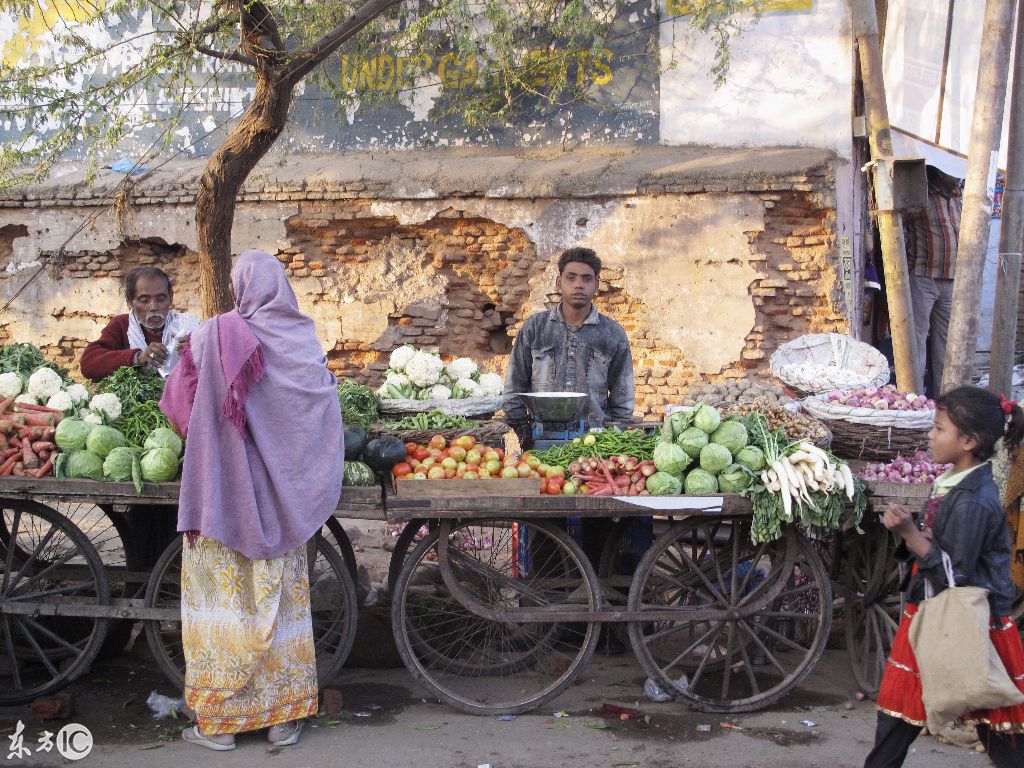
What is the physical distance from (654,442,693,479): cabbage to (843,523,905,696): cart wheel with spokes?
42.5 inches

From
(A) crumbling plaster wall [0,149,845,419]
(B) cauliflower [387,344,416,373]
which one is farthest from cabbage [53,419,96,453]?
(A) crumbling plaster wall [0,149,845,419]

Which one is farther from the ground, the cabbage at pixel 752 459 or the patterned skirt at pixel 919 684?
the cabbage at pixel 752 459

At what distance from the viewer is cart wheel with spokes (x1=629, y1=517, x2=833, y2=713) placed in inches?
181

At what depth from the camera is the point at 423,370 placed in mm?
5504

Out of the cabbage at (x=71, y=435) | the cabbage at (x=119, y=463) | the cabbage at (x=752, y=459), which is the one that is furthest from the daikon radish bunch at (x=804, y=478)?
the cabbage at (x=71, y=435)

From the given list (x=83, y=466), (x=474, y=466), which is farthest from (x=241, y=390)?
(x=474, y=466)

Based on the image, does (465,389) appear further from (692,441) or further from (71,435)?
(71,435)

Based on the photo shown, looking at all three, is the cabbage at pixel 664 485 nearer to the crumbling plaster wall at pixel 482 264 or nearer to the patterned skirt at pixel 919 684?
the patterned skirt at pixel 919 684

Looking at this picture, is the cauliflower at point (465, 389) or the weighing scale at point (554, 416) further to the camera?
the cauliflower at point (465, 389)

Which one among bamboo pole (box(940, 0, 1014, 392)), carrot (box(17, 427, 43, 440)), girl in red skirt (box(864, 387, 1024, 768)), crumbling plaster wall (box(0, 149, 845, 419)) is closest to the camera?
girl in red skirt (box(864, 387, 1024, 768))

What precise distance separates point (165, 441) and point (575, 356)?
7.67 feet

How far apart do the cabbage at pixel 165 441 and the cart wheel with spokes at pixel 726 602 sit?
7.16ft

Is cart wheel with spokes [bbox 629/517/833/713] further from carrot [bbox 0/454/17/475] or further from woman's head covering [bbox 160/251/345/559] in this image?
carrot [bbox 0/454/17/475]

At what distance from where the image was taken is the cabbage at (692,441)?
14.8 feet
